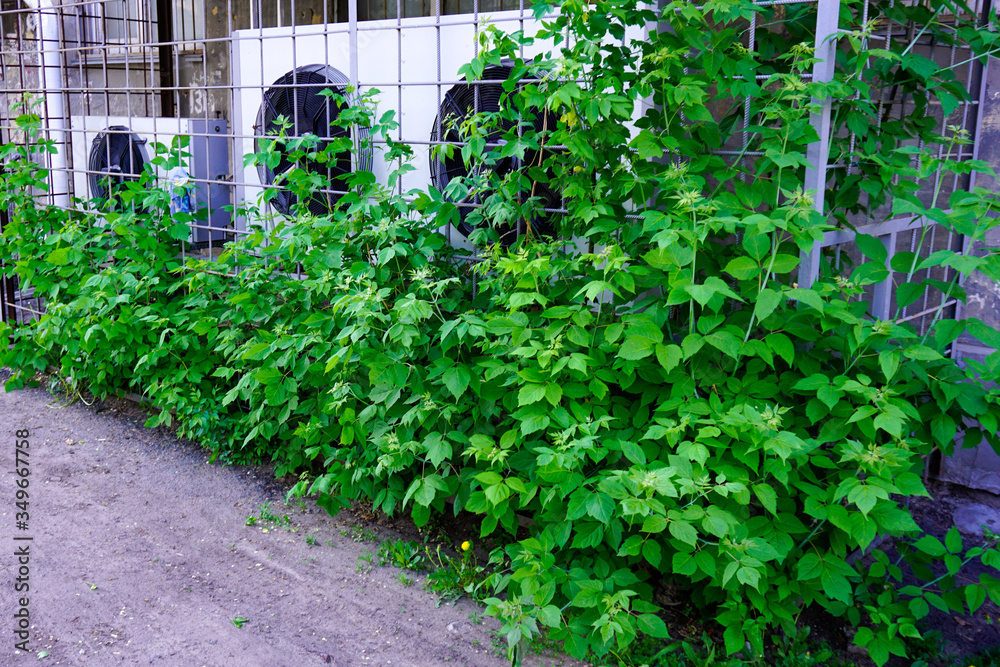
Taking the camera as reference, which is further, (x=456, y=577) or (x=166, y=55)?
(x=166, y=55)

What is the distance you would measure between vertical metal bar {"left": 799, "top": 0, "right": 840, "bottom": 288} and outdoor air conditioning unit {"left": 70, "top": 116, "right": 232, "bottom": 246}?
3.48m

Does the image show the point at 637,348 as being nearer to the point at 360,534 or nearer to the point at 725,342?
the point at 725,342

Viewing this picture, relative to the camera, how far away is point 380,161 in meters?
3.87

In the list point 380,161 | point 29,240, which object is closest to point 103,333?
point 29,240

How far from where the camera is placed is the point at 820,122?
8.32ft

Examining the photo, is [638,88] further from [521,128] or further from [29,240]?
[29,240]

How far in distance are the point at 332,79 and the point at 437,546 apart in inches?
88.9

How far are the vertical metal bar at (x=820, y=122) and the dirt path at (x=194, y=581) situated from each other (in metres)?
1.55

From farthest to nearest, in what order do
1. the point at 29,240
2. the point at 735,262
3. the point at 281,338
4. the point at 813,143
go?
the point at 29,240 → the point at 281,338 → the point at 813,143 → the point at 735,262

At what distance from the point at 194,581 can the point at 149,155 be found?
356 centimetres

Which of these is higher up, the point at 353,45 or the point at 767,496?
the point at 353,45

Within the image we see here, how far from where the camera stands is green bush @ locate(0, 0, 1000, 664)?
7.57 feet

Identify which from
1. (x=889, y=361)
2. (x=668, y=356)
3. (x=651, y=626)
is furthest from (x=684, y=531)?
(x=889, y=361)

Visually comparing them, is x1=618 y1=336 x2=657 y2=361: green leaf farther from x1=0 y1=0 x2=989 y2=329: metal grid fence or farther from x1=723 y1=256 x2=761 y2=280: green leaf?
x1=0 y1=0 x2=989 y2=329: metal grid fence
